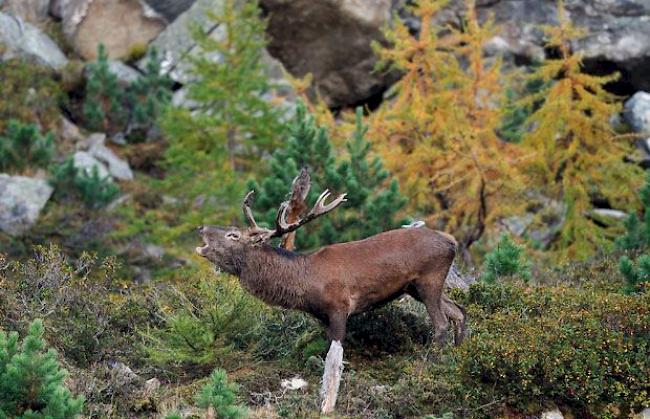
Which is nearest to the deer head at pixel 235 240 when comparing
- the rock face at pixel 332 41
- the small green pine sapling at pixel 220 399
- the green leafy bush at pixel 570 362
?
the green leafy bush at pixel 570 362

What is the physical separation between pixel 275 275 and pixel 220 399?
2.26 meters

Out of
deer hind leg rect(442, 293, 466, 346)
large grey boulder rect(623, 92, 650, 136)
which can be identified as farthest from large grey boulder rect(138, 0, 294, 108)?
deer hind leg rect(442, 293, 466, 346)

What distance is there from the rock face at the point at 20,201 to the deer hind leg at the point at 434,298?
11535mm

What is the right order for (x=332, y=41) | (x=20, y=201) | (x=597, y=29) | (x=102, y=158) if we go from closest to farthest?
1. (x=20, y=201)
2. (x=102, y=158)
3. (x=597, y=29)
4. (x=332, y=41)

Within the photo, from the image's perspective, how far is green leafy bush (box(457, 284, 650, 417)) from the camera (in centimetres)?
802

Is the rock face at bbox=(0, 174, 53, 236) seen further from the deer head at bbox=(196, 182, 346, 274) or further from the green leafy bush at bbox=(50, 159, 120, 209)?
the deer head at bbox=(196, 182, 346, 274)

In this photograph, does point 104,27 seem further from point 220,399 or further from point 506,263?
point 220,399

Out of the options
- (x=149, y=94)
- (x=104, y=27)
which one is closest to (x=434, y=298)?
(x=149, y=94)

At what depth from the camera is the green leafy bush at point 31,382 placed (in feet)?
21.8

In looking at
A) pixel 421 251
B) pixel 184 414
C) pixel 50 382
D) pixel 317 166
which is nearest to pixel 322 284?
pixel 421 251

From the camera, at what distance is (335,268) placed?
8820 mm

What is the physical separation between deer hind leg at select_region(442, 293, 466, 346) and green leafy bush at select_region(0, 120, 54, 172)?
13559 millimetres

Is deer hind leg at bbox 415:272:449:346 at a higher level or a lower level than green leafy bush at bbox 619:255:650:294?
higher

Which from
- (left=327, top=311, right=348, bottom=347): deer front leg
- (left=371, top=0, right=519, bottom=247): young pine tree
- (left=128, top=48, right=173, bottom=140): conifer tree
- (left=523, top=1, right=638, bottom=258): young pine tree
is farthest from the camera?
(left=128, top=48, right=173, bottom=140): conifer tree
